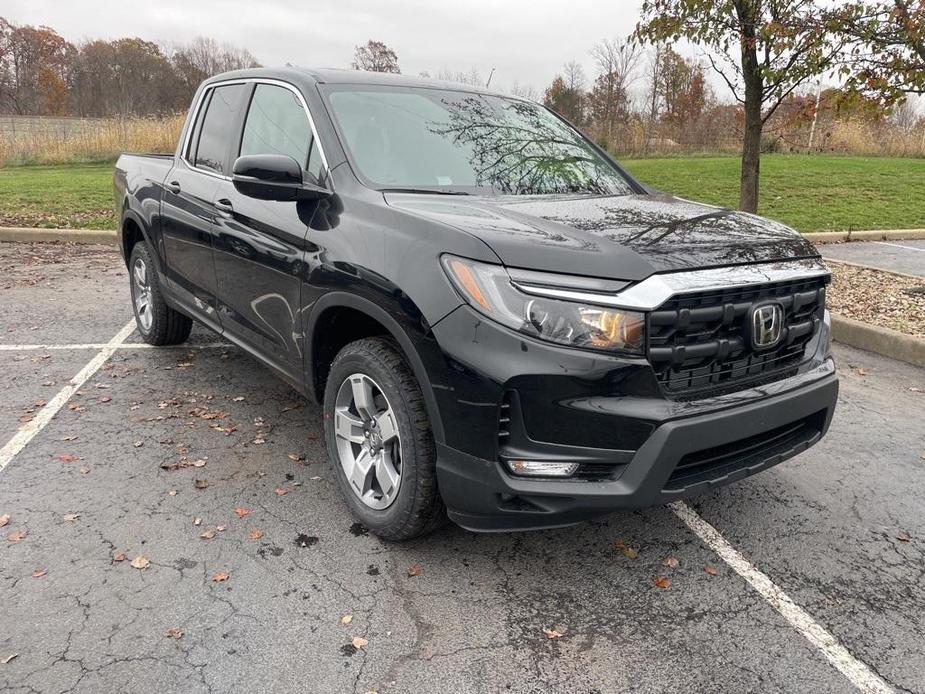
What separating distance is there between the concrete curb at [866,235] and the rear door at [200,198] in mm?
8607

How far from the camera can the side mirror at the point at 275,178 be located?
9.87 ft

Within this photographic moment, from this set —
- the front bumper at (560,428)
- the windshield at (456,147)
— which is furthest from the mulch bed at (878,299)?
the front bumper at (560,428)

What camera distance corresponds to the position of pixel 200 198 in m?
4.13

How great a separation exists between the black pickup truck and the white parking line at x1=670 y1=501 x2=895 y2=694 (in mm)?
445

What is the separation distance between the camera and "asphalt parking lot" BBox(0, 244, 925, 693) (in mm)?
2260

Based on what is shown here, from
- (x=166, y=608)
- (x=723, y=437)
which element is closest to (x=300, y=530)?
(x=166, y=608)

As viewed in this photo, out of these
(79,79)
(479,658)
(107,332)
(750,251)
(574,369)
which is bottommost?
(479,658)

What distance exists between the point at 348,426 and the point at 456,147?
Answer: 4.66ft

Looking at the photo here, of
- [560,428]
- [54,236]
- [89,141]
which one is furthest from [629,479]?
[89,141]

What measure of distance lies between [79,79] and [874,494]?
64267 millimetres

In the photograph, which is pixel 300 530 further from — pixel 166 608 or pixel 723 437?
pixel 723 437

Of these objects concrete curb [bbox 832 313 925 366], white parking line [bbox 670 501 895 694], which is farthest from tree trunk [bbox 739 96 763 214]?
white parking line [bbox 670 501 895 694]

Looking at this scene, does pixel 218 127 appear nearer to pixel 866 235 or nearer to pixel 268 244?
pixel 268 244

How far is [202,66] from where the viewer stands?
6388cm
